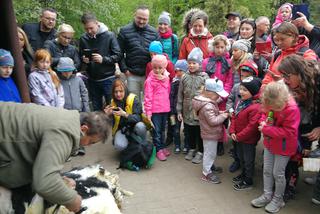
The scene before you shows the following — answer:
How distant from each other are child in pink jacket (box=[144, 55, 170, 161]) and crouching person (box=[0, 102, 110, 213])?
8.56 feet

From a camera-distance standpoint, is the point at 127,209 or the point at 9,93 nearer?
the point at 127,209

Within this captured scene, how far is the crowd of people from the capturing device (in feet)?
12.4

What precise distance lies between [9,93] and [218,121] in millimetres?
2527

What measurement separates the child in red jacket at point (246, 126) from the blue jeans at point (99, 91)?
88.3 inches

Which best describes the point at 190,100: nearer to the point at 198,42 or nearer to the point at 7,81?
the point at 198,42

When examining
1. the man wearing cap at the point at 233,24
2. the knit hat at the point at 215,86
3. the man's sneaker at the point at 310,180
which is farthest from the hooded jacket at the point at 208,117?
the man wearing cap at the point at 233,24

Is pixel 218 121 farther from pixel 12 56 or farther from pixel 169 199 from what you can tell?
pixel 12 56

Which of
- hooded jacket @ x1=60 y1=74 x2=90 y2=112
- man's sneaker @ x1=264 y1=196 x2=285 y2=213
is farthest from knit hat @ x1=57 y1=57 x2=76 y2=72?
man's sneaker @ x1=264 y1=196 x2=285 y2=213

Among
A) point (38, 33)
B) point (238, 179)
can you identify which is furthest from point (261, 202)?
point (38, 33)

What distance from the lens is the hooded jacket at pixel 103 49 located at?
5.86 metres

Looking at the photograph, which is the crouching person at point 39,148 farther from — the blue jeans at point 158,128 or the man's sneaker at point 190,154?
the man's sneaker at point 190,154

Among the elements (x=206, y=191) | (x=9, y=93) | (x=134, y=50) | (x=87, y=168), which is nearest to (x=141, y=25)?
(x=134, y=50)

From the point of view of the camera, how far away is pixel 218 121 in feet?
15.4

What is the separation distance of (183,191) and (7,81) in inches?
96.8
